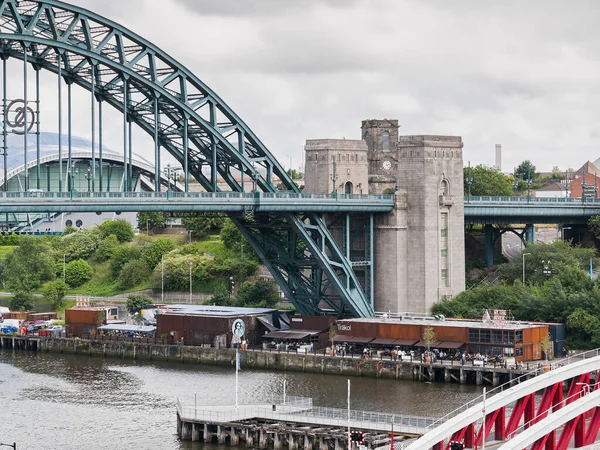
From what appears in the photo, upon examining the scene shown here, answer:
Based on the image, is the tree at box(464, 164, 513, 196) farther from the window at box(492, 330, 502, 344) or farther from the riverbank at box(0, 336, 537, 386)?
the window at box(492, 330, 502, 344)

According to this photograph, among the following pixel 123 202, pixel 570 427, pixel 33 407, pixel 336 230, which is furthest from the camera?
pixel 336 230

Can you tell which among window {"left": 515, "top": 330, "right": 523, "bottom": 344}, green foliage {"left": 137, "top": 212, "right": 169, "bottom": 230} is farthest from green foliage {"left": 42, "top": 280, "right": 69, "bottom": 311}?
window {"left": 515, "top": 330, "right": 523, "bottom": 344}

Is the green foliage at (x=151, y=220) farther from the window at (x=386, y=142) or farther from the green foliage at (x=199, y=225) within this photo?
the window at (x=386, y=142)

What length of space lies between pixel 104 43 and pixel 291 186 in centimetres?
1894

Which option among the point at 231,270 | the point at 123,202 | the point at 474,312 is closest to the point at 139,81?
the point at 123,202

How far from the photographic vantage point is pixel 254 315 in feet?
324

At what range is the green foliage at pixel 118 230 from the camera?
149625 millimetres

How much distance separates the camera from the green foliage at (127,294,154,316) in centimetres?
11900

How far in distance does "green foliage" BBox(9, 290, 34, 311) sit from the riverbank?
69.9 ft

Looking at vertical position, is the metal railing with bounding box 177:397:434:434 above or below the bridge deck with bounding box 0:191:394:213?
below

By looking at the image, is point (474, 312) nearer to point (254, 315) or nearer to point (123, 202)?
point (254, 315)

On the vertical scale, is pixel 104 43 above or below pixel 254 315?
above

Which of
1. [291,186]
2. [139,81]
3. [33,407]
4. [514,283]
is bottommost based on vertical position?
[33,407]

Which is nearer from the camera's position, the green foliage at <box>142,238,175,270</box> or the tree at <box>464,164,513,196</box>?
the green foliage at <box>142,238,175,270</box>
